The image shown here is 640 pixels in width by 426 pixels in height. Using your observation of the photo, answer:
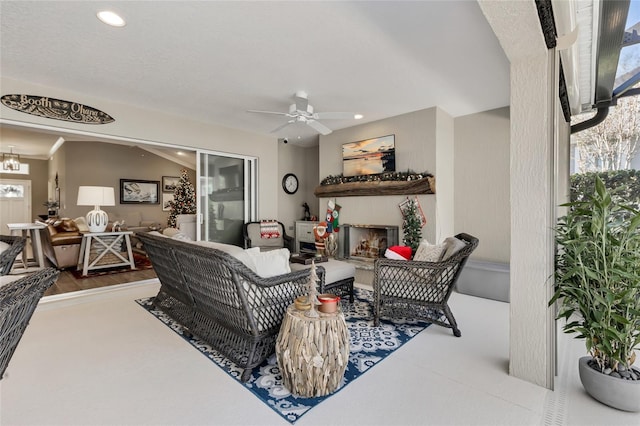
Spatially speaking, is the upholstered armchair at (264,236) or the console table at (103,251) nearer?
the console table at (103,251)

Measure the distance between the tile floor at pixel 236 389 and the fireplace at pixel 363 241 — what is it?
7.80 ft

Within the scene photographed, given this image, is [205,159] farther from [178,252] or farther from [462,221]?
[462,221]

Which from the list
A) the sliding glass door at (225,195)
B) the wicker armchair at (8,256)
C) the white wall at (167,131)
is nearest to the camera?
the wicker armchair at (8,256)

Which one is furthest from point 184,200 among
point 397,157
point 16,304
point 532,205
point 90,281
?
point 532,205

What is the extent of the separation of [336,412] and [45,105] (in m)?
4.62

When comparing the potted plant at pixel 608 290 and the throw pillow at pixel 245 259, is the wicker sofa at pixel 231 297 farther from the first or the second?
the potted plant at pixel 608 290

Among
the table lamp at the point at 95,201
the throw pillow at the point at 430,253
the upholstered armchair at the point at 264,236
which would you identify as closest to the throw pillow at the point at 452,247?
the throw pillow at the point at 430,253

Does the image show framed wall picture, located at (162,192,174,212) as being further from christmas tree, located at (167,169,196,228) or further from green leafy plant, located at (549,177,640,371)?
green leafy plant, located at (549,177,640,371)

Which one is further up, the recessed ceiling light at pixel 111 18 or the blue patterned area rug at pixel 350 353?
the recessed ceiling light at pixel 111 18

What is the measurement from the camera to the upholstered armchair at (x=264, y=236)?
18.0ft

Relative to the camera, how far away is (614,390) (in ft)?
5.58

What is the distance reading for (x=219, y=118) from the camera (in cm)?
491

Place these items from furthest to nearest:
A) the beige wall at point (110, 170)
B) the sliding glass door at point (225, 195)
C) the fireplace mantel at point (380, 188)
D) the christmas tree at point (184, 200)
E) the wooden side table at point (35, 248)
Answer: the beige wall at point (110, 170) → the christmas tree at point (184, 200) → the wooden side table at point (35, 248) → the sliding glass door at point (225, 195) → the fireplace mantel at point (380, 188)

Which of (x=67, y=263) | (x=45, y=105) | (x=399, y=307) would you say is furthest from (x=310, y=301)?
(x=67, y=263)
